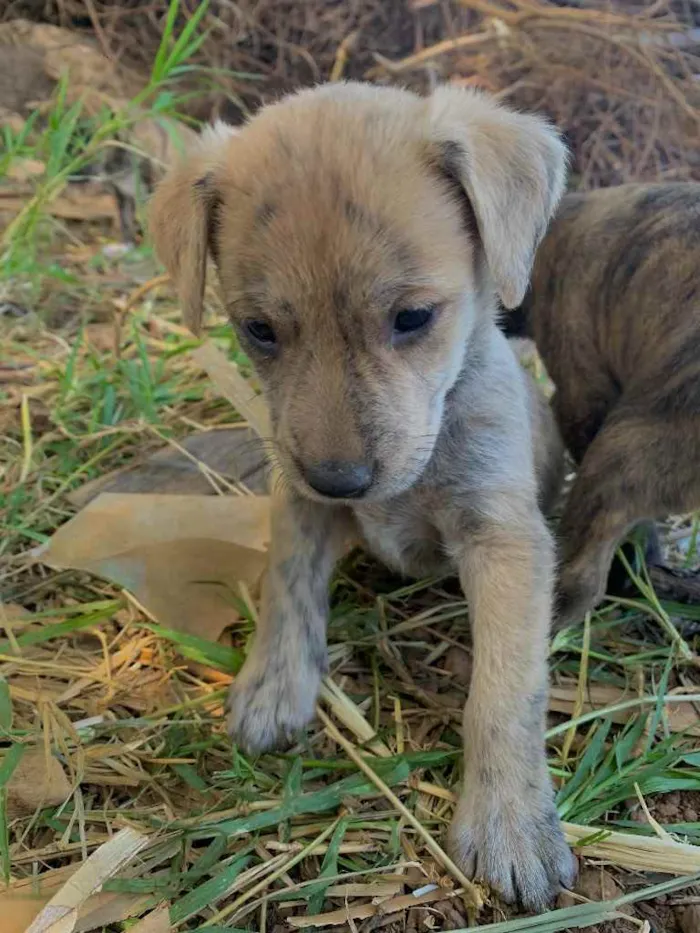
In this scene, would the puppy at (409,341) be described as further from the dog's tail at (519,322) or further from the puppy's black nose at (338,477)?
the dog's tail at (519,322)

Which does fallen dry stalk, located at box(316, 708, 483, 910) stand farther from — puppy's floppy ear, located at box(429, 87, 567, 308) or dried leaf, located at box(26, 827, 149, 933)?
puppy's floppy ear, located at box(429, 87, 567, 308)

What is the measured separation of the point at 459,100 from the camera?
2.27 metres

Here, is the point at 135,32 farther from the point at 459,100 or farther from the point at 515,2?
the point at 459,100

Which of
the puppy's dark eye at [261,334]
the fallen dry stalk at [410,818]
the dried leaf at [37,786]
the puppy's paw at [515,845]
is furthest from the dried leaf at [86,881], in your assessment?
the puppy's dark eye at [261,334]

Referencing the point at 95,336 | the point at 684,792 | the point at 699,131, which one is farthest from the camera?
the point at 95,336

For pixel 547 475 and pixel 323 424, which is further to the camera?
pixel 547 475

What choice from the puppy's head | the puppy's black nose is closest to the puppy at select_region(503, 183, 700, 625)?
the puppy's head

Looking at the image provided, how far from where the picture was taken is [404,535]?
259cm

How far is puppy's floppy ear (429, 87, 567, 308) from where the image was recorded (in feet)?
6.81

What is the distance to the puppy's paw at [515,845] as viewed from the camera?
80.9 inches

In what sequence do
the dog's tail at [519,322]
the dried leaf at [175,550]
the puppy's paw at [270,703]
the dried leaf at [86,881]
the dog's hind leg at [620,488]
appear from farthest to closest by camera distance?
the dog's tail at [519,322] → the dried leaf at [175,550] → the dog's hind leg at [620,488] → the puppy's paw at [270,703] → the dried leaf at [86,881]

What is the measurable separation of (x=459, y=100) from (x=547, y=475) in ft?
4.21

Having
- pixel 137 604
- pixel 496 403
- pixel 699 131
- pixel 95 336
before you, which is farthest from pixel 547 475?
pixel 95 336

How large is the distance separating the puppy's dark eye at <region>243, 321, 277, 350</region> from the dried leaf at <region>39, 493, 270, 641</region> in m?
1.03
